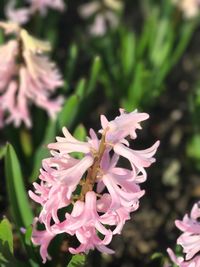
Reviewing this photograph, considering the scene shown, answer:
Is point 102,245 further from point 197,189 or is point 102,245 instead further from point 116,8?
point 116,8

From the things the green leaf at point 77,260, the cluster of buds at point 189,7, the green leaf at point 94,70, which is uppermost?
the green leaf at point 94,70

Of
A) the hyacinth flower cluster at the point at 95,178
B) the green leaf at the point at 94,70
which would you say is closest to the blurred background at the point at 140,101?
the green leaf at the point at 94,70

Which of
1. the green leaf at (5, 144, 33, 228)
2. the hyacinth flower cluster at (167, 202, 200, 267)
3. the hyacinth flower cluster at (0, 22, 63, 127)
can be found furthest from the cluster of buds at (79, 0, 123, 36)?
the hyacinth flower cluster at (167, 202, 200, 267)

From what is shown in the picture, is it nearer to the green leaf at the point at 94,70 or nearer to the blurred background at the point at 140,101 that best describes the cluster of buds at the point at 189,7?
the blurred background at the point at 140,101

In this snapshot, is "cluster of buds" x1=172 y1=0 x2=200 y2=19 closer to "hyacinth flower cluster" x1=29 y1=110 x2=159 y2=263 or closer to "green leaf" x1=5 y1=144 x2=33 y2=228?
"green leaf" x1=5 y1=144 x2=33 y2=228

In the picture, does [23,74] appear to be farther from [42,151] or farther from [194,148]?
[194,148]
